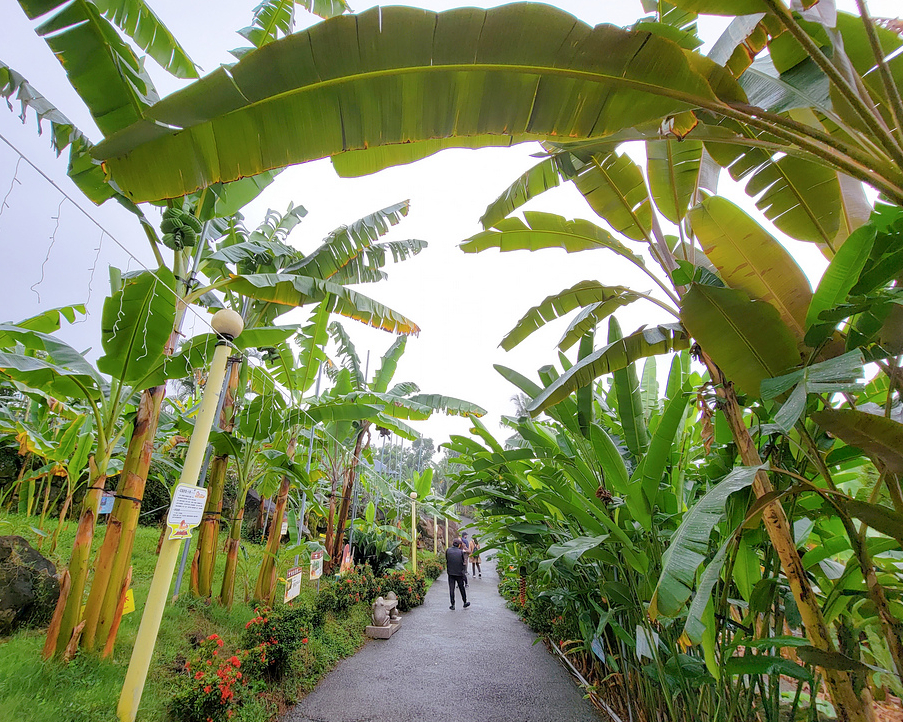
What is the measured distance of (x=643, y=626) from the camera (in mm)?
2230

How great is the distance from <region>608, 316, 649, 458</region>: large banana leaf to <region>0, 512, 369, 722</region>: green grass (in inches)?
136

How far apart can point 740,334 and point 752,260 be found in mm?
506

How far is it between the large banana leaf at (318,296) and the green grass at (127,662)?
2883 millimetres

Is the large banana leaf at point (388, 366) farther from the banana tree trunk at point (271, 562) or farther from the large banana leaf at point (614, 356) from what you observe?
the large banana leaf at point (614, 356)

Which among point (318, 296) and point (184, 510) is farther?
point (318, 296)

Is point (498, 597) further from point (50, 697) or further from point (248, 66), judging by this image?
point (248, 66)

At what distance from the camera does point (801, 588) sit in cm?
141

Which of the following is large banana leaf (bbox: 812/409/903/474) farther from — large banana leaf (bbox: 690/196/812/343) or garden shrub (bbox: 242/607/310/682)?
garden shrub (bbox: 242/607/310/682)

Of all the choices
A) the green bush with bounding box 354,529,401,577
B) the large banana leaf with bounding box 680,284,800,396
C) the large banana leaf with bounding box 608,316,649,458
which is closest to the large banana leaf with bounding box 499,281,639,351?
the large banana leaf with bounding box 608,316,649,458

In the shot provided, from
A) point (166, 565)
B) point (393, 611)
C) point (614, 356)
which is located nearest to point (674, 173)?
point (614, 356)

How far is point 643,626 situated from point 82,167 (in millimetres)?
4537

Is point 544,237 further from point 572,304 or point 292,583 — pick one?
point 292,583

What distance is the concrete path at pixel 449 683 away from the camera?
3502 millimetres

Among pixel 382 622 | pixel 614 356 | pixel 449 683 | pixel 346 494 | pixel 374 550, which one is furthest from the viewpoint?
pixel 374 550
